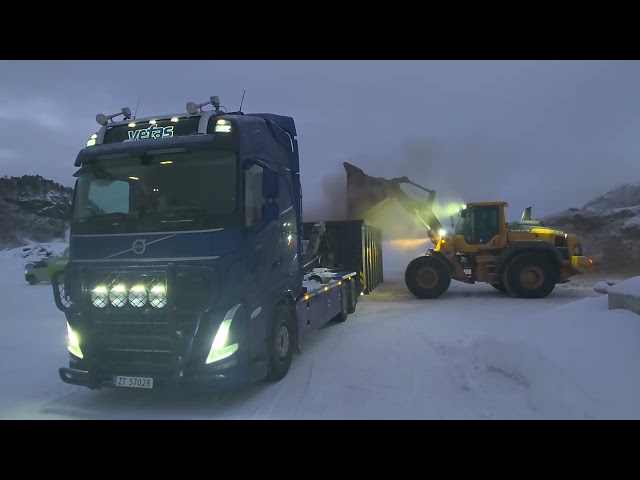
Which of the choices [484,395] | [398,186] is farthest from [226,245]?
[398,186]

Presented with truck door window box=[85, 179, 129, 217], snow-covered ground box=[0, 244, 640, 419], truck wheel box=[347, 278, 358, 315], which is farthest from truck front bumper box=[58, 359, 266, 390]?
truck wheel box=[347, 278, 358, 315]

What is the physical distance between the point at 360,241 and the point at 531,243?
505 cm

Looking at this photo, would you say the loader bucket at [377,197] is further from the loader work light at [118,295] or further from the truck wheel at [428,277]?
the loader work light at [118,295]

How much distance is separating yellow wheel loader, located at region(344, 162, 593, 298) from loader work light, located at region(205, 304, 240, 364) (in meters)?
9.41

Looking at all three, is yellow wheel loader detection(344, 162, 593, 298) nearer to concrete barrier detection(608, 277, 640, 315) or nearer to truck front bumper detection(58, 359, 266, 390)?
concrete barrier detection(608, 277, 640, 315)

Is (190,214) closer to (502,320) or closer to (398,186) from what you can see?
(502,320)

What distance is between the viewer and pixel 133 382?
14.9ft

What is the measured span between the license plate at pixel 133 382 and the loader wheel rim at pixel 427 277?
9896 mm

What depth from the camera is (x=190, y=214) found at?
475 centimetres

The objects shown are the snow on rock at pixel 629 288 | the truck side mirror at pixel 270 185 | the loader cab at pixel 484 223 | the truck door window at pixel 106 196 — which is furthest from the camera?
the loader cab at pixel 484 223

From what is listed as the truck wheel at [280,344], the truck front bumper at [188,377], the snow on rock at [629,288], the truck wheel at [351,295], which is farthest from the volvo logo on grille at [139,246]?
the snow on rock at [629,288]

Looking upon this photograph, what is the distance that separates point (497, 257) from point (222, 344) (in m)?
10.6

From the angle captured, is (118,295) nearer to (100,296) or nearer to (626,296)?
(100,296)

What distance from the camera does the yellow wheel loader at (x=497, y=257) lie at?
41.3 feet
